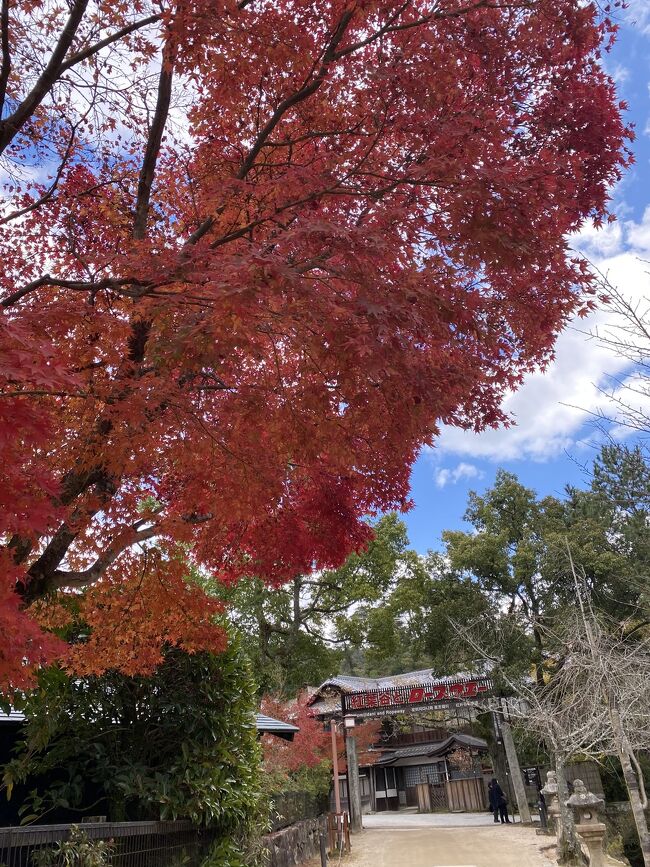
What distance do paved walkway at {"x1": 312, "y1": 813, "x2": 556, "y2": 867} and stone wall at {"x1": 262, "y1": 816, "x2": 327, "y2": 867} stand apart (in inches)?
31.1

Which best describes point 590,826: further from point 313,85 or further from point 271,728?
A: point 313,85

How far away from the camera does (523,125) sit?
6.21 meters

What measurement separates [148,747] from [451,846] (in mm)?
11537

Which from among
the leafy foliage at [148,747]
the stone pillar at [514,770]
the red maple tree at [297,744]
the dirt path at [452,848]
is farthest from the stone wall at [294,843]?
the stone pillar at [514,770]

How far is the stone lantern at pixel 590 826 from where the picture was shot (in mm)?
11102

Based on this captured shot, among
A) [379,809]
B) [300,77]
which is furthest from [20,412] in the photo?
[379,809]

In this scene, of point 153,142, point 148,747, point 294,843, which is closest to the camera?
point 153,142

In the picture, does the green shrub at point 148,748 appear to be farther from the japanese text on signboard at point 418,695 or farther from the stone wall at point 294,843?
the japanese text on signboard at point 418,695

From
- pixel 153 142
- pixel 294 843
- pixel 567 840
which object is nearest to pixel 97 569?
pixel 153 142

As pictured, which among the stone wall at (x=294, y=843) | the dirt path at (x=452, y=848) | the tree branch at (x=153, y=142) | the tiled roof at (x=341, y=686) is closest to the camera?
the tree branch at (x=153, y=142)

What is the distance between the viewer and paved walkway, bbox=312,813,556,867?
14.6 m

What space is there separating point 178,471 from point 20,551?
2.49 m

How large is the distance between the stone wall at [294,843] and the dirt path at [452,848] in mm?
773

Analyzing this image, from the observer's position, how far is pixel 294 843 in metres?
14.4
